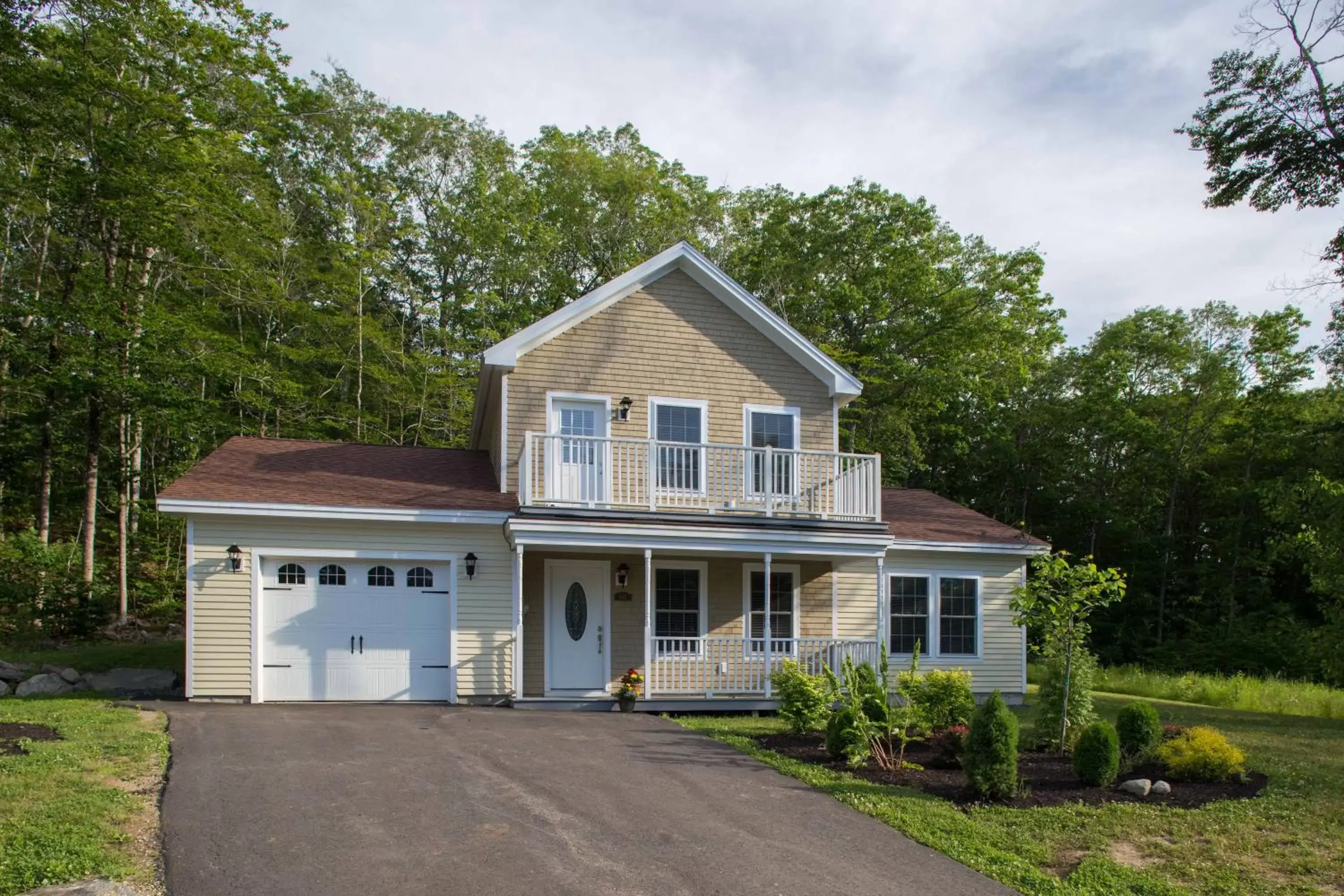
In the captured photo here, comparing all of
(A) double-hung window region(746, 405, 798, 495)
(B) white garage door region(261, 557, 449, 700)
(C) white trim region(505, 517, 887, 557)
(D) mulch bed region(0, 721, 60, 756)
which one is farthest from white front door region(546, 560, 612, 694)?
(D) mulch bed region(0, 721, 60, 756)

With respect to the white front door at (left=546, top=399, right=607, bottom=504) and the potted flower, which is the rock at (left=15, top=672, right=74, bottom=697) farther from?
Result: the potted flower

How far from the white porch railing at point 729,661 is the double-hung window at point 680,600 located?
0.45m

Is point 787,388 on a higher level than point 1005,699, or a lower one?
higher

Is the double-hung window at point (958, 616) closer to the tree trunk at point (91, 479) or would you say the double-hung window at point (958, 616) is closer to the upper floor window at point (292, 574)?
the upper floor window at point (292, 574)

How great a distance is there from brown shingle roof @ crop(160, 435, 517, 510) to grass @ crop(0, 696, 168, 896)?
395cm

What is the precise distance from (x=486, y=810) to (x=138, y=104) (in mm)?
17911

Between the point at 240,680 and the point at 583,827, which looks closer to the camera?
the point at 583,827

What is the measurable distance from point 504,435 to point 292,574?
3.71m

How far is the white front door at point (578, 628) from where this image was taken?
15008mm

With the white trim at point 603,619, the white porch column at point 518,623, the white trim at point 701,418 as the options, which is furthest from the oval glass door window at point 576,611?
the white trim at point 701,418

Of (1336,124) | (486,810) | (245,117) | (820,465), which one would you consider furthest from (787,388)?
(245,117)

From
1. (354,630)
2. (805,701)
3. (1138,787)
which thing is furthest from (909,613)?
(354,630)

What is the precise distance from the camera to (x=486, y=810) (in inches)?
301

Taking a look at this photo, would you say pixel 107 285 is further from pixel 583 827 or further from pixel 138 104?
pixel 583 827
